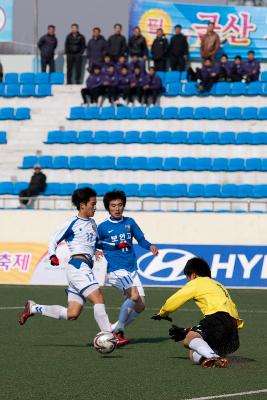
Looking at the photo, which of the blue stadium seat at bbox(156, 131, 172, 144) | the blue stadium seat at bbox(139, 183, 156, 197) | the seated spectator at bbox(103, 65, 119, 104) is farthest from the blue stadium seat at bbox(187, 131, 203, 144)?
the seated spectator at bbox(103, 65, 119, 104)

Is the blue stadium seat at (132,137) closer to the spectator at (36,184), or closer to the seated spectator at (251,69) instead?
the spectator at (36,184)

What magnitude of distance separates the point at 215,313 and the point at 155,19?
23510 millimetres

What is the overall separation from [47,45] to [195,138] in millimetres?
Result: 5888

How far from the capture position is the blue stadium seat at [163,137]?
29156 mm

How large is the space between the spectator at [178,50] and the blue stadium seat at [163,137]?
309 cm

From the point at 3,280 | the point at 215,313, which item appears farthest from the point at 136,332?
the point at 3,280

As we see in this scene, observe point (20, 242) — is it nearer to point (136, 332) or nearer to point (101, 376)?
point (136, 332)

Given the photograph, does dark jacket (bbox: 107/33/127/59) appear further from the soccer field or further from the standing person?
the soccer field

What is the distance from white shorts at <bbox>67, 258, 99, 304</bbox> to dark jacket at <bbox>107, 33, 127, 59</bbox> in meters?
19.5

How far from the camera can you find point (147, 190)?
91.0ft

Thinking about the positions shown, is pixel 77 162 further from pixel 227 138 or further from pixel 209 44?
pixel 209 44

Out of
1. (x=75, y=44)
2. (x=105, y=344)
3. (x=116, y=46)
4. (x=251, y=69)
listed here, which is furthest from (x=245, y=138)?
(x=105, y=344)

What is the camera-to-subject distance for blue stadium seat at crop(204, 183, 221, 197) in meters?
27.4

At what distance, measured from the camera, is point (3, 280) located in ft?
77.6
